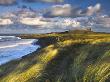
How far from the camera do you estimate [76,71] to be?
1095 cm

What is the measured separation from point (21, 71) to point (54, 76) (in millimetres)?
1396

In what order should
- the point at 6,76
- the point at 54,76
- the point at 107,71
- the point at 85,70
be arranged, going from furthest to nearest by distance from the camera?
the point at 6,76 < the point at 54,76 < the point at 85,70 < the point at 107,71

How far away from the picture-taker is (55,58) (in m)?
12.3

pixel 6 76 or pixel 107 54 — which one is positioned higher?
pixel 107 54

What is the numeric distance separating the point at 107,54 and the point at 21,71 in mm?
3302

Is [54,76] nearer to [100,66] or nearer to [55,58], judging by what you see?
[55,58]

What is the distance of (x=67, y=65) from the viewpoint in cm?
1173

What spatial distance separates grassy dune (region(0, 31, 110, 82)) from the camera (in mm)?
10398

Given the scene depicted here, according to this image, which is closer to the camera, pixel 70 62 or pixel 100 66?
pixel 100 66

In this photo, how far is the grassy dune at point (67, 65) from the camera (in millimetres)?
10398

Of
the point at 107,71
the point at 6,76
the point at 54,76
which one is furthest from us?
the point at 6,76


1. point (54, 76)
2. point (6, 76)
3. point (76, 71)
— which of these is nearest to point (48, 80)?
point (54, 76)

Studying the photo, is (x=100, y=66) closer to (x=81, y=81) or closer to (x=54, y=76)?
(x=81, y=81)

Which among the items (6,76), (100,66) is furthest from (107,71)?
(6,76)
